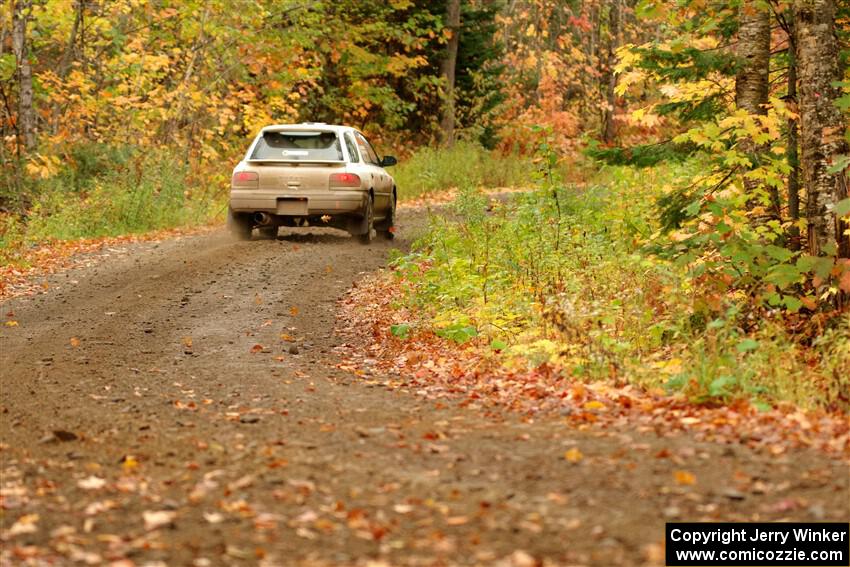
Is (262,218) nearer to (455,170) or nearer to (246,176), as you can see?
(246,176)

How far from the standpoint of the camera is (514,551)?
A: 465cm

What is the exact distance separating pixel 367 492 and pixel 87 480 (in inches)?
62.8

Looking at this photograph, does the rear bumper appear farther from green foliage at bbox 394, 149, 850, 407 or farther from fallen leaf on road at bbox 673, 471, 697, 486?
fallen leaf on road at bbox 673, 471, 697, 486

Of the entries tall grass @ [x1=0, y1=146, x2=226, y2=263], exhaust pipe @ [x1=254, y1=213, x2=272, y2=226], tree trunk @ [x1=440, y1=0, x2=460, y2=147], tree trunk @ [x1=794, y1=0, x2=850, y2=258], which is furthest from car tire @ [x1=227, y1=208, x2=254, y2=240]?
tree trunk @ [x1=440, y1=0, x2=460, y2=147]

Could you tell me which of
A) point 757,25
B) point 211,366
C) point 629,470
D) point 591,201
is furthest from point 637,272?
point 629,470

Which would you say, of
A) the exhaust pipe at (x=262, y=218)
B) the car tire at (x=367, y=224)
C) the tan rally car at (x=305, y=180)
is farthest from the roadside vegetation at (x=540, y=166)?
the exhaust pipe at (x=262, y=218)

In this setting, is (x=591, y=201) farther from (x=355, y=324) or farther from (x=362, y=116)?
(x=362, y=116)

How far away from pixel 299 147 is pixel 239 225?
5.59ft

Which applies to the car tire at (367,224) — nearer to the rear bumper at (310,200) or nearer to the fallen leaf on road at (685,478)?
the rear bumper at (310,200)

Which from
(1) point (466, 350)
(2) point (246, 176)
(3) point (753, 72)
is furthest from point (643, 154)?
(2) point (246, 176)

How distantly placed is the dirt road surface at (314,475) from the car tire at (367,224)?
7.81 m

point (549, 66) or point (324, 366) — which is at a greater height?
point (549, 66)

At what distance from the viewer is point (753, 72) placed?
1077 cm

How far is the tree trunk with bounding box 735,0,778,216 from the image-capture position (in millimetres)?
10711
